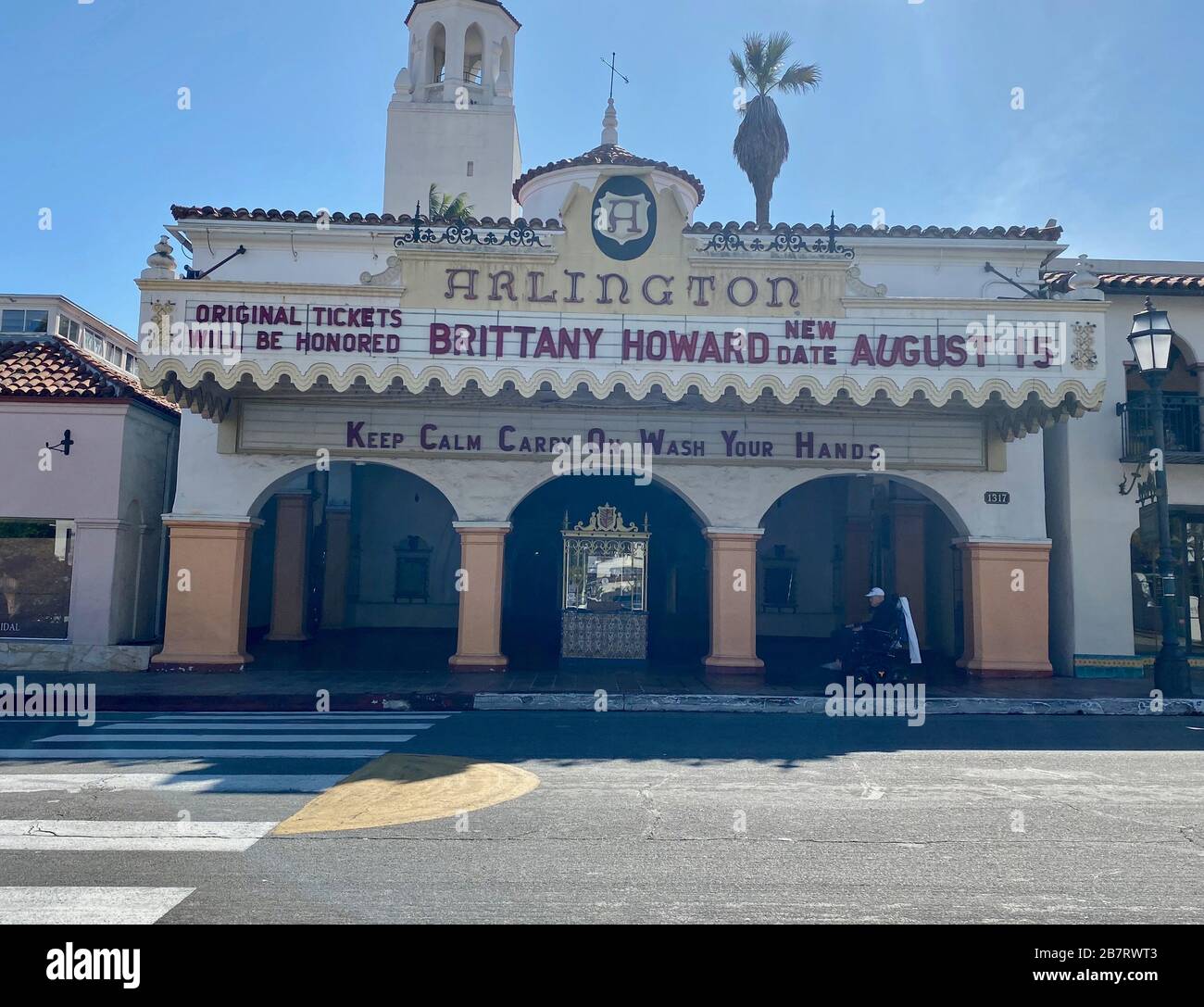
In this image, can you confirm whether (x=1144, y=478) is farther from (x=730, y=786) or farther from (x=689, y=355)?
(x=730, y=786)

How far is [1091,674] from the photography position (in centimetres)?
1542

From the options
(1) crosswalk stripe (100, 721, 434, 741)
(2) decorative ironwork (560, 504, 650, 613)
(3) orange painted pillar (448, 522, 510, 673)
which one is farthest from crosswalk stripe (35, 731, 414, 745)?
(2) decorative ironwork (560, 504, 650, 613)

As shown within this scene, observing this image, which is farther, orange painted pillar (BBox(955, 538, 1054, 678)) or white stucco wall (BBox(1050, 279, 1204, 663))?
white stucco wall (BBox(1050, 279, 1204, 663))

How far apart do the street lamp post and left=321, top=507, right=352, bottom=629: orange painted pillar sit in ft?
52.5

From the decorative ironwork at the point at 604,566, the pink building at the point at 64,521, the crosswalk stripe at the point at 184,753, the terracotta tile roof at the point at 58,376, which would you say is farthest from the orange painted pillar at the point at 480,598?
the terracotta tile roof at the point at 58,376

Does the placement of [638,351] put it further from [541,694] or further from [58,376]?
[58,376]

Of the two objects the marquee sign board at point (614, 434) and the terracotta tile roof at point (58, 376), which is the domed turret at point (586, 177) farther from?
the terracotta tile roof at point (58, 376)

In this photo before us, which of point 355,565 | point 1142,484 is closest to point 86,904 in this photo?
point 1142,484

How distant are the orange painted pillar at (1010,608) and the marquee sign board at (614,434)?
1.50m

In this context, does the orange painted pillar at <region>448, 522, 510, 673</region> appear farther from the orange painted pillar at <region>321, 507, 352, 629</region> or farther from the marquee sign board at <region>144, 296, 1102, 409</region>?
the orange painted pillar at <region>321, 507, 352, 629</region>

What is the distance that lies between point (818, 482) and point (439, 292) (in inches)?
474

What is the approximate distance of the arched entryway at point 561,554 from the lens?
21625 mm

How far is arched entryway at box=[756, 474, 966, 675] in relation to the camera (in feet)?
61.3

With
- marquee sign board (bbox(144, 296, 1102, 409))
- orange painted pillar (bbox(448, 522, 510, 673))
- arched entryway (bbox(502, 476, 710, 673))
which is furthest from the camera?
arched entryway (bbox(502, 476, 710, 673))
